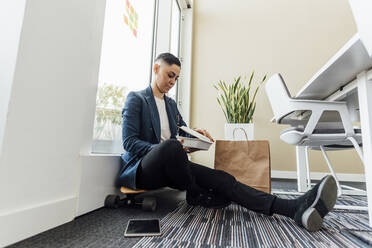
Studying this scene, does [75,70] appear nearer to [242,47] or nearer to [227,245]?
[227,245]

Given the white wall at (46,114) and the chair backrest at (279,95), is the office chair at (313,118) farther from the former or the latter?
the white wall at (46,114)

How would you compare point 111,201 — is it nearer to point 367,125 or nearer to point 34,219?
point 34,219

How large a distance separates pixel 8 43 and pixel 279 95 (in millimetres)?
1321

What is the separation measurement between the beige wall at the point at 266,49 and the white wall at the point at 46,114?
1.67 meters

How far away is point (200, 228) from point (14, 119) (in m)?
0.67

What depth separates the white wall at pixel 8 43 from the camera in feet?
1.92

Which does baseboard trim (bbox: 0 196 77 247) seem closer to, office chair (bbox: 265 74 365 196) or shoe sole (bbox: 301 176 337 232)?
shoe sole (bbox: 301 176 337 232)

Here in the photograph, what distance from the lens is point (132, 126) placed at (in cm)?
104

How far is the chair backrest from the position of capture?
130 centimetres

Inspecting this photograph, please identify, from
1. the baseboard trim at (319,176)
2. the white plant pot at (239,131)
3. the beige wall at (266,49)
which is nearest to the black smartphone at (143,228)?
the white plant pot at (239,131)

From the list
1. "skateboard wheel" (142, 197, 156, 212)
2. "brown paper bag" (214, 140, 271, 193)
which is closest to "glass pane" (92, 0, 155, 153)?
"skateboard wheel" (142, 197, 156, 212)

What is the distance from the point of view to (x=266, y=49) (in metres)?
2.49

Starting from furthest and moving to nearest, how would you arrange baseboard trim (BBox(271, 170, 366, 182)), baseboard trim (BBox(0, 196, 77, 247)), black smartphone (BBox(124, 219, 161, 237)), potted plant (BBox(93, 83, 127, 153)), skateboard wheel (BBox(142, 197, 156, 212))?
1. baseboard trim (BBox(271, 170, 366, 182))
2. potted plant (BBox(93, 83, 127, 153))
3. skateboard wheel (BBox(142, 197, 156, 212))
4. black smartphone (BBox(124, 219, 161, 237))
5. baseboard trim (BBox(0, 196, 77, 247))

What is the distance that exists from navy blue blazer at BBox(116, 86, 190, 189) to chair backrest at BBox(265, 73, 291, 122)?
78 cm
